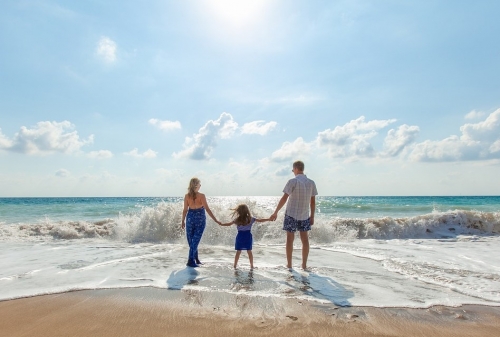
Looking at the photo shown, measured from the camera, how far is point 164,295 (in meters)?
4.66

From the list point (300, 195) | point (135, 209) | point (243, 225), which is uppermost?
point (300, 195)

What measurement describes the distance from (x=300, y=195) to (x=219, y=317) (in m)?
3.21

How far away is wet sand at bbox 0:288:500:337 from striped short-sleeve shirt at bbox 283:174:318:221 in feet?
7.51

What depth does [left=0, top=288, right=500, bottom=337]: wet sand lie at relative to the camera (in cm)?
344

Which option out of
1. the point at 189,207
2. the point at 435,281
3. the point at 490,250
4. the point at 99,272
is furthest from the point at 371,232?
the point at 99,272

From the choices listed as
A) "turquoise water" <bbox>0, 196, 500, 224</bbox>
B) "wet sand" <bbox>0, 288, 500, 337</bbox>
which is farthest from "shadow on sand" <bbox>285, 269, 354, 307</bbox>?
"turquoise water" <bbox>0, 196, 500, 224</bbox>

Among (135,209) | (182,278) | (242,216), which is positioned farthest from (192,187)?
(135,209)

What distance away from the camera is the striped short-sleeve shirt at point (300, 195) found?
21.1 feet

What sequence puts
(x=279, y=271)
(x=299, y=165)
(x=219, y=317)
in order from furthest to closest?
(x=299, y=165)
(x=279, y=271)
(x=219, y=317)

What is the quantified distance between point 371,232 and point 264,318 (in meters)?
11.6

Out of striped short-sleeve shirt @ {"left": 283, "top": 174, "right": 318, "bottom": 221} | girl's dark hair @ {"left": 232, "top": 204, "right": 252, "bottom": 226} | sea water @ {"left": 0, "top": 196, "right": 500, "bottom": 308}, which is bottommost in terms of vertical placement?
sea water @ {"left": 0, "top": 196, "right": 500, "bottom": 308}

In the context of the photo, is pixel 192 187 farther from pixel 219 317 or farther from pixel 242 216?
pixel 219 317

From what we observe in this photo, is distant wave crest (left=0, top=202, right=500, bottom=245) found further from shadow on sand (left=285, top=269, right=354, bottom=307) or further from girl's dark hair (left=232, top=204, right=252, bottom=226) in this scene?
shadow on sand (left=285, top=269, right=354, bottom=307)

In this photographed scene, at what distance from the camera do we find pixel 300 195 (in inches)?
253
